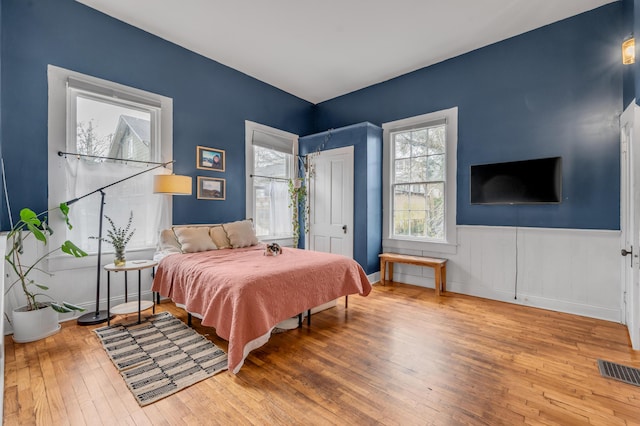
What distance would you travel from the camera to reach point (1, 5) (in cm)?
276

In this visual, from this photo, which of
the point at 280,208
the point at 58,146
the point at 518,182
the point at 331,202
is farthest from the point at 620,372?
the point at 58,146

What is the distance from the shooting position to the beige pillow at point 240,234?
13.0 feet

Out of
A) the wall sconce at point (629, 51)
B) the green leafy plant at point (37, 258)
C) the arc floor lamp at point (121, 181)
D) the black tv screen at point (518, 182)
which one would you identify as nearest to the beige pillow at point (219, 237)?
the arc floor lamp at point (121, 181)

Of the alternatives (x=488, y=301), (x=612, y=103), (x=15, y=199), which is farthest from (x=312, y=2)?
(x=488, y=301)

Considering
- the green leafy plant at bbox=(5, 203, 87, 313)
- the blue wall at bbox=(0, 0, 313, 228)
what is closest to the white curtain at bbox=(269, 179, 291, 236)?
the blue wall at bbox=(0, 0, 313, 228)

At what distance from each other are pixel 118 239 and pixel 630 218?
4992 millimetres

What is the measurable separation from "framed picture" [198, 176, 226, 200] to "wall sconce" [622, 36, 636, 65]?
4715mm

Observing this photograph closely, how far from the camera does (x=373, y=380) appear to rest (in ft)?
6.73

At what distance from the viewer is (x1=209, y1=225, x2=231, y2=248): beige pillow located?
152 inches

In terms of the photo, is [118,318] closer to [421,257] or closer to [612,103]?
[421,257]

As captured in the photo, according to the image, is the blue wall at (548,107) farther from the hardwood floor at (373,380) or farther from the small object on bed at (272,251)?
the small object on bed at (272,251)

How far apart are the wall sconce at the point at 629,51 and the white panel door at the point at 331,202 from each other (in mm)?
3135

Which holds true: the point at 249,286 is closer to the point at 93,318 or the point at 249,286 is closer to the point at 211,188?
the point at 93,318

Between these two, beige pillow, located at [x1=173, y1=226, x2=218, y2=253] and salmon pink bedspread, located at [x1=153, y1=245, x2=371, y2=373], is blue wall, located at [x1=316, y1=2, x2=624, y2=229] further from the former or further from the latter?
beige pillow, located at [x1=173, y1=226, x2=218, y2=253]
